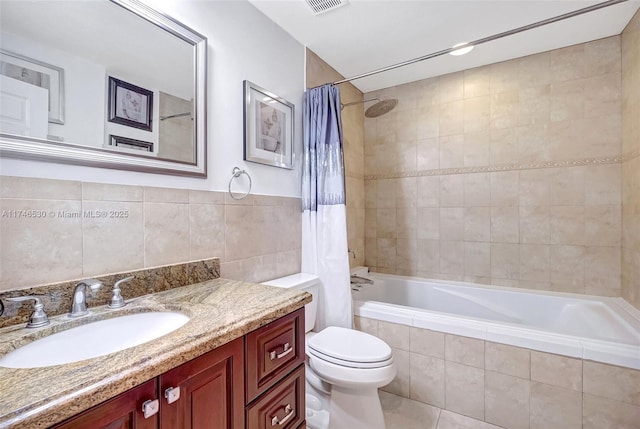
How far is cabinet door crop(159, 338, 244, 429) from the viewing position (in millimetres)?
665

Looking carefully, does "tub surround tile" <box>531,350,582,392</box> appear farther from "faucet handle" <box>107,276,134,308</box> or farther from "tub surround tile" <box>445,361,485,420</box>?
"faucet handle" <box>107,276,134,308</box>

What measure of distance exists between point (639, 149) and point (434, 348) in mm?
1758

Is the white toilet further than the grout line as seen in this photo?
No

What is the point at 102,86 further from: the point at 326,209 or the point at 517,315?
the point at 517,315

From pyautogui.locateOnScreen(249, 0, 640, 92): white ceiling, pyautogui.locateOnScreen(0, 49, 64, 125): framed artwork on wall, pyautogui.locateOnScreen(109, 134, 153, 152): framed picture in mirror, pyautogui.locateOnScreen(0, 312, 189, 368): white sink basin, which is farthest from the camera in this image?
pyautogui.locateOnScreen(249, 0, 640, 92): white ceiling

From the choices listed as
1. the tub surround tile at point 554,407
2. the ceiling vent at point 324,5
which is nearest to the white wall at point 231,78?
the ceiling vent at point 324,5

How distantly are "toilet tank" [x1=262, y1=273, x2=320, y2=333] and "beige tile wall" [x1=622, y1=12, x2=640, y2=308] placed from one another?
2.01m

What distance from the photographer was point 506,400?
5.37ft

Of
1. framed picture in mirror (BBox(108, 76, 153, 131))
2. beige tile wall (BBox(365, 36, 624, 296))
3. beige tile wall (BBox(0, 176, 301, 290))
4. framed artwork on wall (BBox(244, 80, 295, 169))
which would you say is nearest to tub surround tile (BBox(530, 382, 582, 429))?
beige tile wall (BBox(365, 36, 624, 296))

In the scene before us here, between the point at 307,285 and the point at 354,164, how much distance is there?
1.50 m

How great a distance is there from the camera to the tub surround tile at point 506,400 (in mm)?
1598

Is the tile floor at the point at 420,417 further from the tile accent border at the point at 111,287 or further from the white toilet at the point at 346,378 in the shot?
the tile accent border at the point at 111,287

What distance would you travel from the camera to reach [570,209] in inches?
88.1

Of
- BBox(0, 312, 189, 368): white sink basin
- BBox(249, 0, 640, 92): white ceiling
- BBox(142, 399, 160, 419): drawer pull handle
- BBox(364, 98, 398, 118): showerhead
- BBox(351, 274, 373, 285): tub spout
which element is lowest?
BBox(351, 274, 373, 285): tub spout
